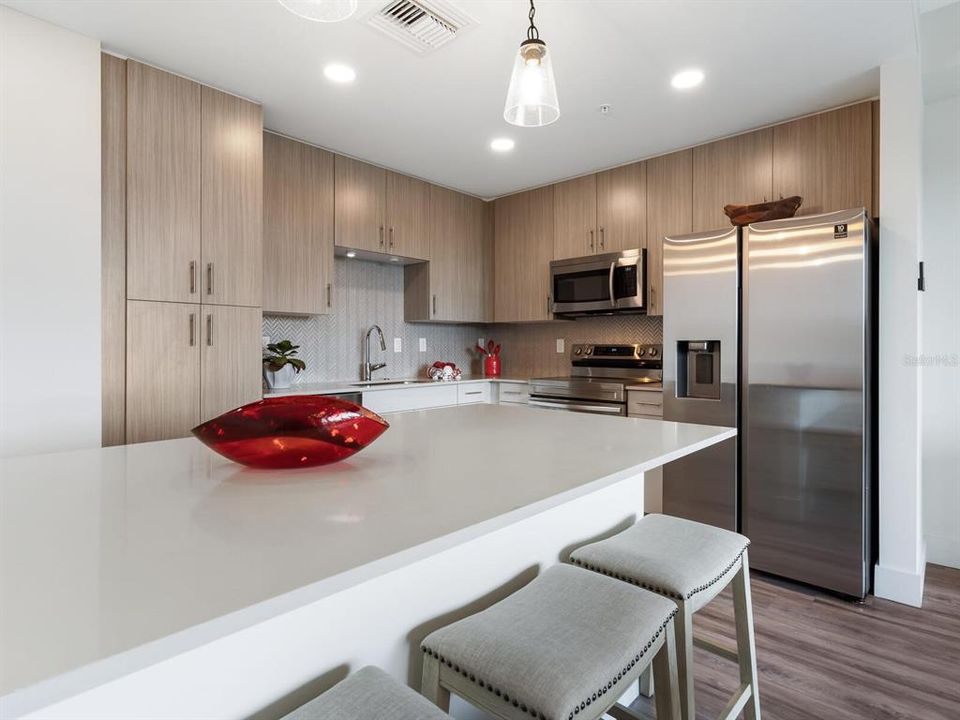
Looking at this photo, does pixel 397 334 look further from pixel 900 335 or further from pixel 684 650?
pixel 684 650

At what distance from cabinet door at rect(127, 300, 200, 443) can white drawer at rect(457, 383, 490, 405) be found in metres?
1.92

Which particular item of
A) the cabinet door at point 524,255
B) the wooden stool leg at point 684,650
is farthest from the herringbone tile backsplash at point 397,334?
the wooden stool leg at point 684,650

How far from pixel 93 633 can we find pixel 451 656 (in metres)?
0.61

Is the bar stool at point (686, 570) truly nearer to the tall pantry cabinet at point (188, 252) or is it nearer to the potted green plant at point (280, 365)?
the tall pantry cabinet at point (188, 252)

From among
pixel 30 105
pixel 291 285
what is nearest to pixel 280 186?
pixel 291 285

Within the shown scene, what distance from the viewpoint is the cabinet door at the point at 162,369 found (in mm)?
2320

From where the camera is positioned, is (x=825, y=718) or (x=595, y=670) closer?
(x=595, y=670)

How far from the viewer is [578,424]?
5.16 ft

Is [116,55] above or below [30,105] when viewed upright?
above

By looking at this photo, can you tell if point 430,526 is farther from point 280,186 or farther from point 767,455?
point 280,186

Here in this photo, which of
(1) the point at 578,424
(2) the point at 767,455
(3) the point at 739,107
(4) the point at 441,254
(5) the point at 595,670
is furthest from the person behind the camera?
(4) the point at 441,254

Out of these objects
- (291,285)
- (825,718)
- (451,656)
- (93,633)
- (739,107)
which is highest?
(739,107)

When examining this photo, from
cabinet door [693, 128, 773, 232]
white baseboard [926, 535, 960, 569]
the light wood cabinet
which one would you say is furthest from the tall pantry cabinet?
white baseboard [926, 535, 960, 569]

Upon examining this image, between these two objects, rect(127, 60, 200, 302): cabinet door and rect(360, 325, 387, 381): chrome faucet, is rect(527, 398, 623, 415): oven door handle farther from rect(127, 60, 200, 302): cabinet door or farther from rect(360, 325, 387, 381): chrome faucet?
rect(127, 60, 200, 302): cabinet door
